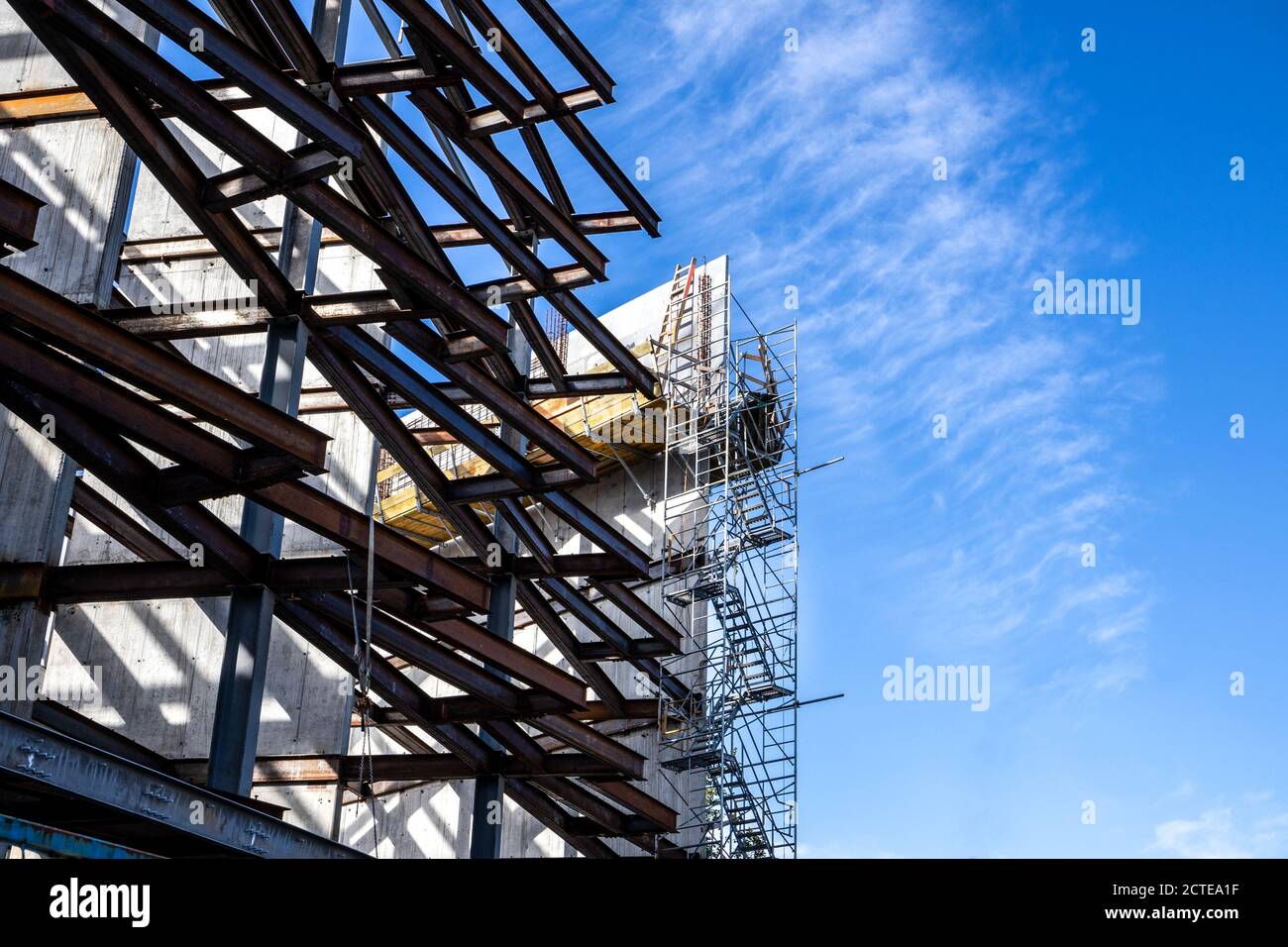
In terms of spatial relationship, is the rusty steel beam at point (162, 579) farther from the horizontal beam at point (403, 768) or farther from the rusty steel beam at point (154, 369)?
the horizontal beam at point (403, 768)

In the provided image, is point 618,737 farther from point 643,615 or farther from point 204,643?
point 204,643

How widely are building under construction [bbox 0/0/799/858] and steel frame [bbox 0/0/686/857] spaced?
45mm

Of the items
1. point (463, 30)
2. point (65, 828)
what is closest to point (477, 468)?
point (463, 30)

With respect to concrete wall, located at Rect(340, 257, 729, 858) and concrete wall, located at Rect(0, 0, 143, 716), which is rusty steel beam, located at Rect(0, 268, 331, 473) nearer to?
concrete wall, located at Rect(0, 0, 143, 716)

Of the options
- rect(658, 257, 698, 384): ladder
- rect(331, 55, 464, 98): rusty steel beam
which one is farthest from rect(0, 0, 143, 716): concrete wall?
rect(658, 257, 698, 384): ladder

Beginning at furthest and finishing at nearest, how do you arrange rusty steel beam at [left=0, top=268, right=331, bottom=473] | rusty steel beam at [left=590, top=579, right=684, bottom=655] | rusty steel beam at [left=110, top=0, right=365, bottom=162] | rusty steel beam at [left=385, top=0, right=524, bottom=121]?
rusty steel beam at [left=590, top=579, right=684, bottom=655] < rusty steel beam at [left=385, top=0, right=524, bottom=121] < rusty steel beam at [left=110, top=0, right=365, bottom=162] < rusty steel beam at [left=0, top=268, right=331, bottom=473]

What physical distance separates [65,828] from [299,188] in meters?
6.48

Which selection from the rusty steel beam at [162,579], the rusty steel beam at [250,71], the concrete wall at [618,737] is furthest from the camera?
the concrete wall at [618,737]

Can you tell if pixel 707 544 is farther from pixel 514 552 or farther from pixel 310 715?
pixel 310 715

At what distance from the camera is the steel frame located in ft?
42.2

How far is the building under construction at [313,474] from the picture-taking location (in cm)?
1287

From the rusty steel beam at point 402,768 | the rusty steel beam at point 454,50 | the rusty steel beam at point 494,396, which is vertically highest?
the rusty steel beam at point 454,50

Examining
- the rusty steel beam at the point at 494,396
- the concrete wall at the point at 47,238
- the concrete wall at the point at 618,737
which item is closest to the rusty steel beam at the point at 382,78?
the rusty steel beam at the point at 494,396

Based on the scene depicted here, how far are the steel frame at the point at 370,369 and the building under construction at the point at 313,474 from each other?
0.04 m
